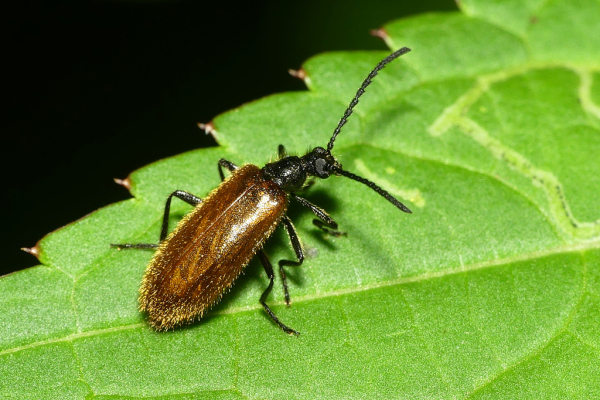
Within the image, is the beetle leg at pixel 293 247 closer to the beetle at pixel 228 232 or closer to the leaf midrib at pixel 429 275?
the beetle at pixel 228 232

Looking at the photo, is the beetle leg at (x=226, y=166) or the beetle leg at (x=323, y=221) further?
the beetle leg at (x=226, y=166)

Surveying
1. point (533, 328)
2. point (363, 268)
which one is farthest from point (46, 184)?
point (533, 328)

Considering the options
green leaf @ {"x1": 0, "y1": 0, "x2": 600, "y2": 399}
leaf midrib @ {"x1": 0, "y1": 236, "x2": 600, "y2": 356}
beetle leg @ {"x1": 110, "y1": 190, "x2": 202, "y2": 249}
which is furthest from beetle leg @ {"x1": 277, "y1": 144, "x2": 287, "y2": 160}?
leaf midrib @ {"x1": 0, "y1": 236, "x2": 600, "y2": 356}

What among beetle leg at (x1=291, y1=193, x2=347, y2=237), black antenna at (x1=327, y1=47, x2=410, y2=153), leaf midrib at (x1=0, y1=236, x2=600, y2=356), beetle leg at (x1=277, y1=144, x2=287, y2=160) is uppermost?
black antenna at (x1=327, y1=47, x2=410, y2=153)

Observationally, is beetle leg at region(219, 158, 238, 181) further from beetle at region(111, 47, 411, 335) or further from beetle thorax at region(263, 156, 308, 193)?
beetle thorax at region(263, 156, 308, 193)

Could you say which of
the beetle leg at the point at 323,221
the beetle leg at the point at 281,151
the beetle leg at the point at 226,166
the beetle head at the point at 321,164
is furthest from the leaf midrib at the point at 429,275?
the beetle leg at the point at 281,151

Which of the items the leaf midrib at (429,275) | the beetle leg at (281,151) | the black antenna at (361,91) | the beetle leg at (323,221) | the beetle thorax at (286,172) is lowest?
the leaf midrib at (429,275)

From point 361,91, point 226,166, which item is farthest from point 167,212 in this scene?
point 361,91

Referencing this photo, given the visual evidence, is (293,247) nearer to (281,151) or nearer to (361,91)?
(281,151)
